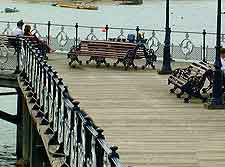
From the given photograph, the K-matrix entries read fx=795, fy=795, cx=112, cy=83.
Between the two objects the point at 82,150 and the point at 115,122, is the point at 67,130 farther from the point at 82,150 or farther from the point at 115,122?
the point at 115,122

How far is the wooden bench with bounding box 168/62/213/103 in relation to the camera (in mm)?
17422

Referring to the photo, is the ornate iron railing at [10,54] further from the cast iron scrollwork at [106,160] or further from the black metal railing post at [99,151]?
the cast iron scrollwork at [106,160]

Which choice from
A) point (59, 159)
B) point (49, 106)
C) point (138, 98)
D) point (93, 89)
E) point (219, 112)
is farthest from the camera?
point (93, 89)

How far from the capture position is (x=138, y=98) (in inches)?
697

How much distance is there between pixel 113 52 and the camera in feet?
77.3

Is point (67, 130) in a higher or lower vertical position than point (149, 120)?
higher

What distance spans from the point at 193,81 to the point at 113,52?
6458 mm

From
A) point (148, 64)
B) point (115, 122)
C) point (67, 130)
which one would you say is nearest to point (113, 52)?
point (148, 64)

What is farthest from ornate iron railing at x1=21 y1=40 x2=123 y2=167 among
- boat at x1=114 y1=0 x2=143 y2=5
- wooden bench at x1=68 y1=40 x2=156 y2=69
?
boat at x1=114 y1=0 x2=143 y2=5

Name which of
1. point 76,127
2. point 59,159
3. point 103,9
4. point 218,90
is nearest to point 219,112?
point 218,90

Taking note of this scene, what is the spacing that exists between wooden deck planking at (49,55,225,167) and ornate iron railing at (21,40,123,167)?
0.94 meters

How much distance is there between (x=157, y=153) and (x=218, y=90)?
495 cm

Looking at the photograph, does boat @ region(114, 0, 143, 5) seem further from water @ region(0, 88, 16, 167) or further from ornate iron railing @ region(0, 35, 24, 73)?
ornate iron railing @ region(0, 35, 24, 73)

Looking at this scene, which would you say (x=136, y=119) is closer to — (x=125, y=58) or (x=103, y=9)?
(x=125, y=58)
